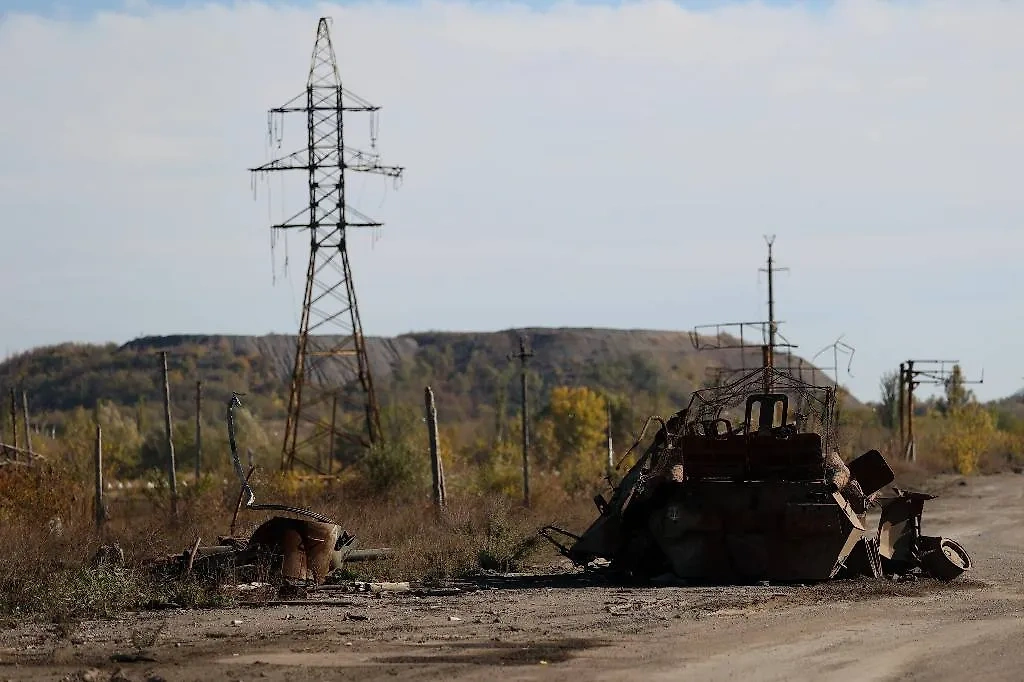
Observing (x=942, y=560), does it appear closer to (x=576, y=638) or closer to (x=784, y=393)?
(x=784, y=393)

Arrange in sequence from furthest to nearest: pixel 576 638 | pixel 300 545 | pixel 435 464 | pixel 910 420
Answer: pixel 910 420 < pixel 435 464 < pixel 300 545 < pixel 576 638

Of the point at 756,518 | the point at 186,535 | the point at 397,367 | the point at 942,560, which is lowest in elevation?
the point at 942,560

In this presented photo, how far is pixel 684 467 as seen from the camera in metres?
23.3

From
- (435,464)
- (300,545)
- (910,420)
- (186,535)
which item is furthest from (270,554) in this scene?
(910,420)

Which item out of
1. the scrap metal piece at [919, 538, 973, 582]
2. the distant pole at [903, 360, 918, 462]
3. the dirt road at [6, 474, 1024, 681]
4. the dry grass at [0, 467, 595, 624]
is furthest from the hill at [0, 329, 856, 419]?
the dirt road at [6, 474, 1024, 681]

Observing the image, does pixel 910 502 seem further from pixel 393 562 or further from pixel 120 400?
pixel 120 400

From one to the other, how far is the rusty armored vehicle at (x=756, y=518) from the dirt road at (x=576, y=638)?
757mm

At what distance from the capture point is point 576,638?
17.3m

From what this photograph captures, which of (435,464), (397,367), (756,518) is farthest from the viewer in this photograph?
(397,367)

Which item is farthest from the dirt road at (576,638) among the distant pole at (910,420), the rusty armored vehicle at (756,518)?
the distant pole at (910,420)

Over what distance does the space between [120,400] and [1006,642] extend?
13169 centimetres

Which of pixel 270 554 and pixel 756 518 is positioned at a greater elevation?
pixel 756 518

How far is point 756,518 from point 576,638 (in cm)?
603

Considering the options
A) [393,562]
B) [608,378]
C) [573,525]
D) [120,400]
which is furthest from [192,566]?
[608,378]
